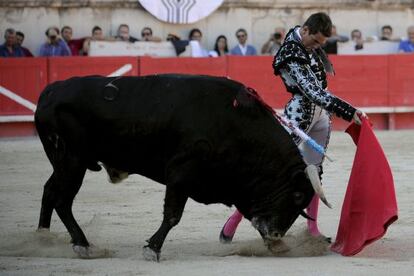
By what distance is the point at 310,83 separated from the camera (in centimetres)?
564

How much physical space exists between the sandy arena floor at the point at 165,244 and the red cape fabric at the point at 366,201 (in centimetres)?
10

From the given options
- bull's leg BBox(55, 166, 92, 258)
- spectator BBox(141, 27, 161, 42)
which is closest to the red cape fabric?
bull's leg BBox(55, 166, 92, 258)

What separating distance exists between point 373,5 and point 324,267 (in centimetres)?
1259

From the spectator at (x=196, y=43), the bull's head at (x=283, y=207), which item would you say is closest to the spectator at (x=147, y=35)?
the spectator at (x=196, y=43)

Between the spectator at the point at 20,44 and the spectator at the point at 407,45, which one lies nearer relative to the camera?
the spectator at the point at 20,44

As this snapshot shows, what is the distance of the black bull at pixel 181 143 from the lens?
18.0 ft

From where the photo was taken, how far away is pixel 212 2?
1614 cm

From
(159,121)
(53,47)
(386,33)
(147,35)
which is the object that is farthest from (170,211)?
(386,33)

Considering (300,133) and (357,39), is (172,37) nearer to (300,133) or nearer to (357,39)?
(357,39)

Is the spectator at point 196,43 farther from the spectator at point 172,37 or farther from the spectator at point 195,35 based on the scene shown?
the spectator at point 172,37

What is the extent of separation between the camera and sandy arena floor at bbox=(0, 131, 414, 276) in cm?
516

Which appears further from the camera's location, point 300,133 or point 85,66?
point 85,66

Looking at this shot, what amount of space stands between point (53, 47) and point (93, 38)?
0.64m

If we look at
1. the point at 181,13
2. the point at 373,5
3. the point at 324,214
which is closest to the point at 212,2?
the point at 181,13
